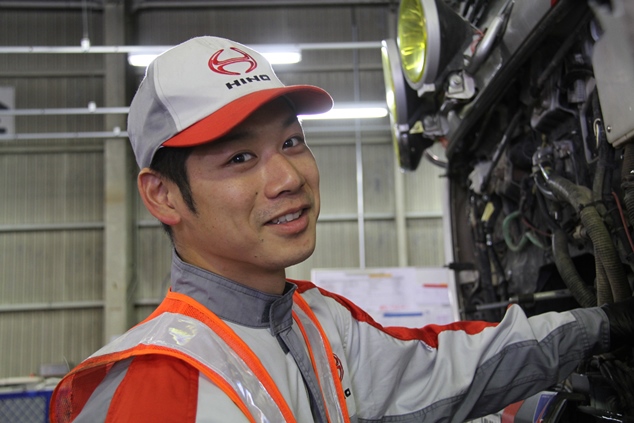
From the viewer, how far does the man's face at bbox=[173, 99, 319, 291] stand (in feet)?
3.20

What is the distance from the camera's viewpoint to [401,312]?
4.75 meters

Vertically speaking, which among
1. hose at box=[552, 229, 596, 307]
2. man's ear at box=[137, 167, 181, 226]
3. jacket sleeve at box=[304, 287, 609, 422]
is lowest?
jacket sleeve at box=[304, 287, 609, 422]

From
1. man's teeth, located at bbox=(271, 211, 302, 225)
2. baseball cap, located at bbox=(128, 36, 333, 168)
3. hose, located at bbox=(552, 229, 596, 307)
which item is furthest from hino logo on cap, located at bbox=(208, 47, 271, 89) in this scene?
hose, located at bbox=(552, 229, 596, 307)

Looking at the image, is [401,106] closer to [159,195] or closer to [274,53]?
[159,195]

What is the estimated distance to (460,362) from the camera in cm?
126

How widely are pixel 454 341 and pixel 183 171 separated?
2.34 ft

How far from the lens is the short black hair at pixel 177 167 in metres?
0.99

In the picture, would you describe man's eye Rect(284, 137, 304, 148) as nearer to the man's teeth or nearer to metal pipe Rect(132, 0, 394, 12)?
the man's teeth

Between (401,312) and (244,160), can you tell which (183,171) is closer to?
(244,160)

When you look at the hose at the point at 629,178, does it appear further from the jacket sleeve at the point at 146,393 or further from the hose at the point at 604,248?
the jacket sleeve at the point at 146,393

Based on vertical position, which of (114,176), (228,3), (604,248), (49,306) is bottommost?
(49,306)

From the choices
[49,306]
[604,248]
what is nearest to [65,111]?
[49,306]

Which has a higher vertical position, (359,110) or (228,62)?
(359,110)

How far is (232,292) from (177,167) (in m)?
0.24
